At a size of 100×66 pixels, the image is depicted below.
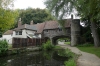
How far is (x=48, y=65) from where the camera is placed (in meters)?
12.4

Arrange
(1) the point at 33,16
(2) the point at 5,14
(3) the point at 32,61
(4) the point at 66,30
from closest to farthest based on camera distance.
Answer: (3) the point at 32,61, (2) the point at 5,14, (4) the point at 66,30, (1) the point at 33,16

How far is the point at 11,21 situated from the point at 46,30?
1943 centimetres

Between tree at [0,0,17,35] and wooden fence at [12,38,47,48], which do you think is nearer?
tree at [0,0,17,35]

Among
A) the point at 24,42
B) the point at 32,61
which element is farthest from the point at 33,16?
the point at 32,61

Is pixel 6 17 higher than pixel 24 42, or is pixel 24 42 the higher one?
pixel 6 17

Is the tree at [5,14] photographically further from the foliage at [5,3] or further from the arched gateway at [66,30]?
the arched gateway at [66,30]

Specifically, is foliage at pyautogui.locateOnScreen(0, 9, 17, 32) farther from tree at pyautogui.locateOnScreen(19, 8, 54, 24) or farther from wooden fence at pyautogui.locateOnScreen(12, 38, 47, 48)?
tree at pyautogui.locateOnScreen(19, 8, 54, 24)

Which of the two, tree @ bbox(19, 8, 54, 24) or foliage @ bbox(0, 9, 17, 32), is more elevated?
tree @ bbox(19, 8, 54, 24)

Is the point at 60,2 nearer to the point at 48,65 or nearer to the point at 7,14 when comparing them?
the point at 7,14

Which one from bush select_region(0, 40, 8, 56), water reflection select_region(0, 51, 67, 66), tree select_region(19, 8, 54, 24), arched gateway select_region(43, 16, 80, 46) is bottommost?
water reflection select_region(0, 51, 67, 66)

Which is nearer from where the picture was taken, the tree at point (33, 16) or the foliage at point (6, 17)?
the foliage at point (6, 17)

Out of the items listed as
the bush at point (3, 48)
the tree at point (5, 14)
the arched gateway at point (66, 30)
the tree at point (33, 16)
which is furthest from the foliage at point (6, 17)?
the tree at point (33, 16)

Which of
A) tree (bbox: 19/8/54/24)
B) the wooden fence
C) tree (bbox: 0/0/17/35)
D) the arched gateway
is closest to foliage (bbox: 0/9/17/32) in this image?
tree (bbox: 0/0/17/35)

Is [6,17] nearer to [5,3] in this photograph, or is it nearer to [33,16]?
[5,3]
